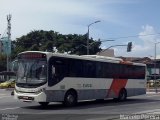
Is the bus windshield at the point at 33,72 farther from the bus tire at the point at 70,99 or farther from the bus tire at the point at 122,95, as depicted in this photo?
the bus tire at the point at 122,95

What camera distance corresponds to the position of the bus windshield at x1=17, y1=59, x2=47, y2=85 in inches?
876

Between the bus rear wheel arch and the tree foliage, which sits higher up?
the tree foliage

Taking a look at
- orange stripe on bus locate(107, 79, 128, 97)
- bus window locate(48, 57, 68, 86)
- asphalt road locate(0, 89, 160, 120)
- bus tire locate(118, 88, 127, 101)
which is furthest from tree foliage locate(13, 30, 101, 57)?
bus window locate(48, 57, 68, 86)

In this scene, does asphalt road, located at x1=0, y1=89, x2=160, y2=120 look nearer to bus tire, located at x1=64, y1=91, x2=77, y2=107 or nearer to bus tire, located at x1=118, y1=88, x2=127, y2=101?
bus tire, located at x1=64, y1=91, x2=77, y2=107

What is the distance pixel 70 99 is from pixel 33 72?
2.91 meters

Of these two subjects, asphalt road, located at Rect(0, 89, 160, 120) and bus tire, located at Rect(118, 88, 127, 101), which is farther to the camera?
bus tire, located at Rect(118, 88, 127, 101)

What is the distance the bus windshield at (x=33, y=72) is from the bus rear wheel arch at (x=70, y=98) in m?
2.17

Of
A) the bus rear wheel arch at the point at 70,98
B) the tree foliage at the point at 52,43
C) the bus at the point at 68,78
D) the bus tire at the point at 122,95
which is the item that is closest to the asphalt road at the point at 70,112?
the bus rear wheel arch at the point at 70,98

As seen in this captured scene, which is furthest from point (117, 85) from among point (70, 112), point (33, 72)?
point (70, 112)

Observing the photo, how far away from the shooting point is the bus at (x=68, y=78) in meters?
22.3

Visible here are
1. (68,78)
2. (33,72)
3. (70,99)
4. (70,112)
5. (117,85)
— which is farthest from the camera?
(117,85)

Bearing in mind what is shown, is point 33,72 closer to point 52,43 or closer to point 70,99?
point 70,99

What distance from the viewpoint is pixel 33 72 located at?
22.4 m

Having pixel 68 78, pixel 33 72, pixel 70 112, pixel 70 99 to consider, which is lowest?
pixel 70 112
